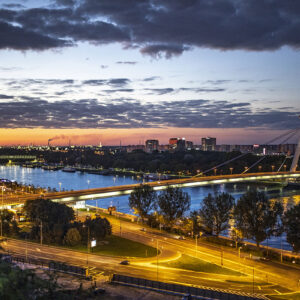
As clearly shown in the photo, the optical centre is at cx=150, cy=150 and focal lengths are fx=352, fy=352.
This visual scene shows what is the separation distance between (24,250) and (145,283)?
852 centimetres

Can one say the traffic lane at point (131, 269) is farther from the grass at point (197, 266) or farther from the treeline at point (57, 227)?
the treeline at point (57, 227)

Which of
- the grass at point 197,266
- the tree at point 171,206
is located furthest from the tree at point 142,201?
the grass at point 197,266

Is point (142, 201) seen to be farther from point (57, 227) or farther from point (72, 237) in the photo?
point (72, 237)

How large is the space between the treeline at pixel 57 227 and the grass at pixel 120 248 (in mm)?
599

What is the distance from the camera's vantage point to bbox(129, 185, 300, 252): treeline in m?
20.0

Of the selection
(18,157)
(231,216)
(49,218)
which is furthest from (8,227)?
(18,157)

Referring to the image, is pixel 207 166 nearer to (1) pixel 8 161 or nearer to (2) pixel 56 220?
(2) pixel 56 220

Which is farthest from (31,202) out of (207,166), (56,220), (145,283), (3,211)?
(207,166)

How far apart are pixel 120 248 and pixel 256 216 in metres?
8.22

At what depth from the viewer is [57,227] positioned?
20.0m

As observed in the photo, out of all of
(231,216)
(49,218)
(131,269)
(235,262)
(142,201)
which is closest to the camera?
(131,269)

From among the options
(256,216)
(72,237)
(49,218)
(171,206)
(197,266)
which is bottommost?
(197,266)

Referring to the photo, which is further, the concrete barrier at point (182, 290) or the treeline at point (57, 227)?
the treeline at point (57, 227)

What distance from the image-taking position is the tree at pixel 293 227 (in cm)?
1814
